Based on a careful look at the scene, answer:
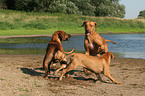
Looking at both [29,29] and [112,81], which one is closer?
[112,81]

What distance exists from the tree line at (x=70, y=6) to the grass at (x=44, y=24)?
7385 mm

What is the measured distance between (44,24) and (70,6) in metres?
17.5

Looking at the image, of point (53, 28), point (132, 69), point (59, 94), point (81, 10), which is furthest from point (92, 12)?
point (59, 94)

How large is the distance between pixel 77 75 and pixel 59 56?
4.28 ft

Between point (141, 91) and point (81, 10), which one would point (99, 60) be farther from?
point (81, 10)

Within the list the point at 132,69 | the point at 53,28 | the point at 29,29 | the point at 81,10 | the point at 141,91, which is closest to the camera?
the point at 141,91

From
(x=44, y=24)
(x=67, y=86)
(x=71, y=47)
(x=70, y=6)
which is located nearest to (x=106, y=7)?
(x=70, y=6)

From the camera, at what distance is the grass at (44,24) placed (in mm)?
32987

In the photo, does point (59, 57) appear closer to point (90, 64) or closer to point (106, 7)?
point (90, 64)

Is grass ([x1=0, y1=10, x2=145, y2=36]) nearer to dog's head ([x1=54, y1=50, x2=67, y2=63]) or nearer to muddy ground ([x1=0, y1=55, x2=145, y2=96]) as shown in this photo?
dog's head ([x1=54, y1=50, x2=67, y2=63])

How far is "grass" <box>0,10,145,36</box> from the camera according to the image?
3299 centimetres

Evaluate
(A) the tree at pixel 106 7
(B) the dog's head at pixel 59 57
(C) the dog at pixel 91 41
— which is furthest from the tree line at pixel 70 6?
(B) the dog's head at pixel 59 57

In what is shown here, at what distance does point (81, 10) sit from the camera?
5931 cm

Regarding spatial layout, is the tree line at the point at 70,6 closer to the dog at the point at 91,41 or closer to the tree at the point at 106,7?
the tree at the point at 106,7
